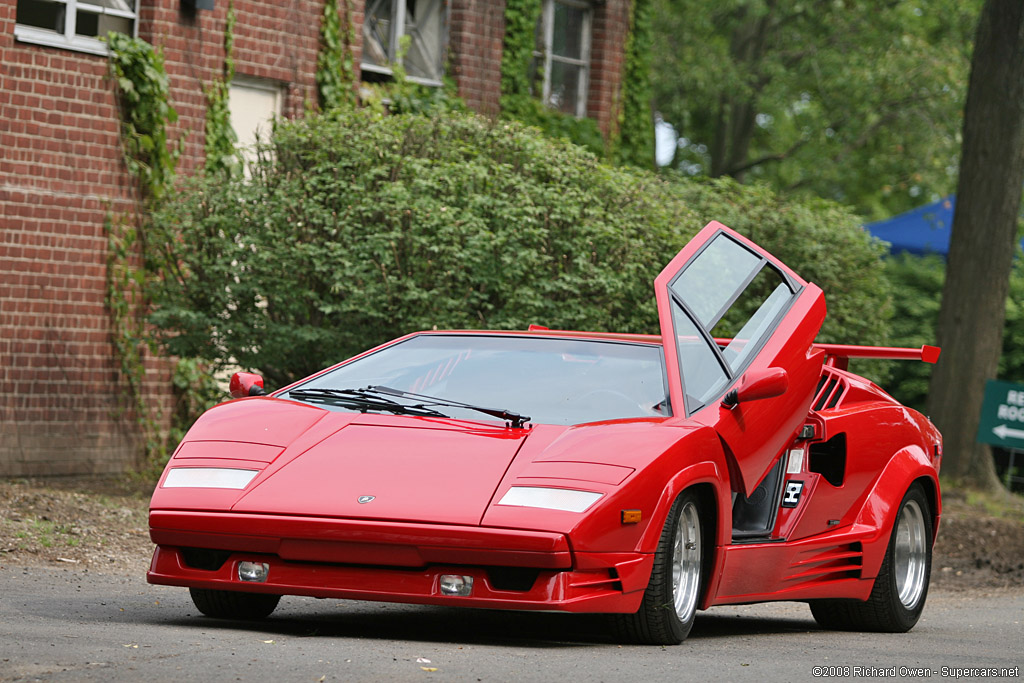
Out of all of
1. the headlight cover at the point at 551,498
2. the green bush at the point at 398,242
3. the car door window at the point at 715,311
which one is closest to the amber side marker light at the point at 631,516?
the headlight cover at the point at 551,498

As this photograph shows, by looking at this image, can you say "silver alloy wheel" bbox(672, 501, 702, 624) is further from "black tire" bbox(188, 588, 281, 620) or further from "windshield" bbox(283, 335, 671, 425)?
"black tire" bbox(188, 588, 281, 620)

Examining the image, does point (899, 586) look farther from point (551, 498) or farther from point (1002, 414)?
point (1002, 414)

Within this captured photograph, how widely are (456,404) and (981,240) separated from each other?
13.1 meters

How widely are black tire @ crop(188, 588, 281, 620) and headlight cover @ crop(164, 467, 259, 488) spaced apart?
0.57 metres

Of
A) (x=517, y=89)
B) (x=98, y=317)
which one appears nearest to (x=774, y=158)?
(x=517, y=89)

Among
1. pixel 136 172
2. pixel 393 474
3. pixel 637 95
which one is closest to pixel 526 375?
pixel 393 474

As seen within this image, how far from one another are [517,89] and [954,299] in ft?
19.1

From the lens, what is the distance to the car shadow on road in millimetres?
6336

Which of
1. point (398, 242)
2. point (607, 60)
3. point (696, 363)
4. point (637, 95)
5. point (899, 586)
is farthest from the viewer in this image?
point (637, 95)

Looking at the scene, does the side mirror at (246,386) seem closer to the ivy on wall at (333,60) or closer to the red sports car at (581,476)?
the red sports car at (581,476)

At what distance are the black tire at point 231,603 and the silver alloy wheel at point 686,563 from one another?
67.8 inches

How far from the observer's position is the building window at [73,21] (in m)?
14.1

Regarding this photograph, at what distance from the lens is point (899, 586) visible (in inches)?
324

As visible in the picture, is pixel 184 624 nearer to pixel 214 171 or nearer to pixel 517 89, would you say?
pixel 214 171
